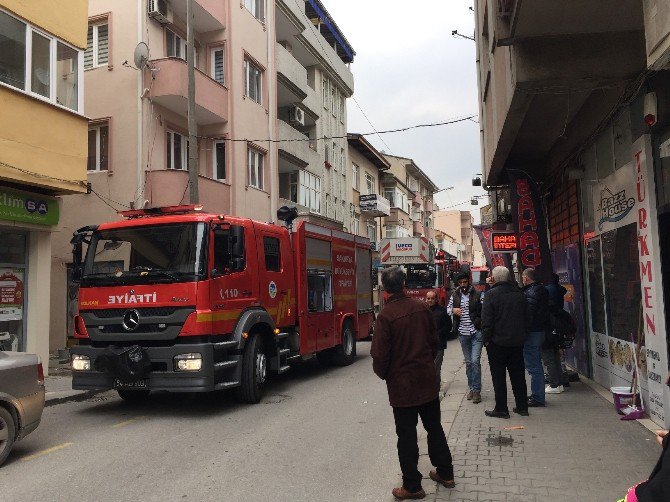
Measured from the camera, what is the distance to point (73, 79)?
41.5 ft

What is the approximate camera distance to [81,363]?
809 centimetres

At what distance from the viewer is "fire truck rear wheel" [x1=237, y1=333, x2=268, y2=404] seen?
334 inches

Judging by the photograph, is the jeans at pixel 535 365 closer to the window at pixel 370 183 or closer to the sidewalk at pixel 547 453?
the sidewalk at pixel 547 453

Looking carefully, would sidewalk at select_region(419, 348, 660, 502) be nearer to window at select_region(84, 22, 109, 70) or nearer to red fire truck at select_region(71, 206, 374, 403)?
red fire truck at select_region(71, 206, 374, 403)

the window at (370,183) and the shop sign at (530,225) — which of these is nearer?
the shop sign at (530,225)

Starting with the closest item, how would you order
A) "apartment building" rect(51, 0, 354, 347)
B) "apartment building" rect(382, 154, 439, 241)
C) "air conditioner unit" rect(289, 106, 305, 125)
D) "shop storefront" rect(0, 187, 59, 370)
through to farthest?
1. "shop storefront" rect(0, 187, 59, 370)
2. "apartment building" rect(51, 0, 354, 347)
3. "air conditioner unit" rect(289, 106, 305, 125)
4. "apartment building" rect(382, 154, 439, 241)

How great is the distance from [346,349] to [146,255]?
5998 mm

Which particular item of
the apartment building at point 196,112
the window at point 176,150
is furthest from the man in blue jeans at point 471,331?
the window at point 176,150

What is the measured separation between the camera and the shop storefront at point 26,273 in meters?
11.6

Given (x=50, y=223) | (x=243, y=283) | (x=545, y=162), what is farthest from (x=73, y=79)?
(x=545, y=162)

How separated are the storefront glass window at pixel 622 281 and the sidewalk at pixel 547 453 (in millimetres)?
1033

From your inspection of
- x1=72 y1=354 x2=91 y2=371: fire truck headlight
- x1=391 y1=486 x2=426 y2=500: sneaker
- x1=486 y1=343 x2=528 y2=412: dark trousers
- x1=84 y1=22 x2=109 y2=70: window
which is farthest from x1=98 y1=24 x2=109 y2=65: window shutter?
x1=391 y1=486 x2=426 y2=500: sneaker

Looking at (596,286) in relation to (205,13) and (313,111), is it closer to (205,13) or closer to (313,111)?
(205,13)

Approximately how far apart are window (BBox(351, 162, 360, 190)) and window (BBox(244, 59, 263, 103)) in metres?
14.1
